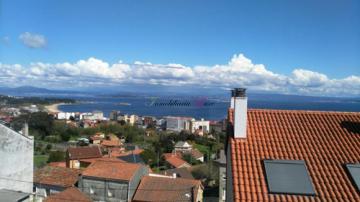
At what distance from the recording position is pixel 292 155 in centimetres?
988

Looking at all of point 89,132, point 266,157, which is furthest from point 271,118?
point 89,132

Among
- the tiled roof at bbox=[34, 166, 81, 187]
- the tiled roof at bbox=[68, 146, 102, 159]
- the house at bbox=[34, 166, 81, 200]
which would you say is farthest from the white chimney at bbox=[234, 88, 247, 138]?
the tiled roof at bbox=[68, 146, 102, 159]

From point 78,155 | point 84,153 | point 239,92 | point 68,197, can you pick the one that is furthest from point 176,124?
point 239,92

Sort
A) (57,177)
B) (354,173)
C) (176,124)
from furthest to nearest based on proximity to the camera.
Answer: (176,124)
(57,177)
(354,173)

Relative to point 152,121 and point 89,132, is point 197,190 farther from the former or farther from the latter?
point 152,121

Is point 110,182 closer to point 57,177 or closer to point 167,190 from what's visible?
point 167,190

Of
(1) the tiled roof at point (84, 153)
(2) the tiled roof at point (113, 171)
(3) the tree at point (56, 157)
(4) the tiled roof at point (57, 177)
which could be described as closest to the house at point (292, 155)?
(2) the tiled roof at point (113, 171)

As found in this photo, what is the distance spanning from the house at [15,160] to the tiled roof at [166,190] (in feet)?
32.2

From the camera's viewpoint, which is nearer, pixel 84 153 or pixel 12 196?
pixel 12 196

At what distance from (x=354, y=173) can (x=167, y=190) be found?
20.3 meters

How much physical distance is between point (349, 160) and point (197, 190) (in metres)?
20.2

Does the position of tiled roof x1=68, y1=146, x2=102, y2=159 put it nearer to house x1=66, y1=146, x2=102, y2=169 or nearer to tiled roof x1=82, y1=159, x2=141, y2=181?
house x1=66, y1=146, x2=102, y2=169

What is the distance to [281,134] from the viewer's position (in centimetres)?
1063

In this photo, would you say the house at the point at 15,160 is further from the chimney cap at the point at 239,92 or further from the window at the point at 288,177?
the window at the point at 288,177
